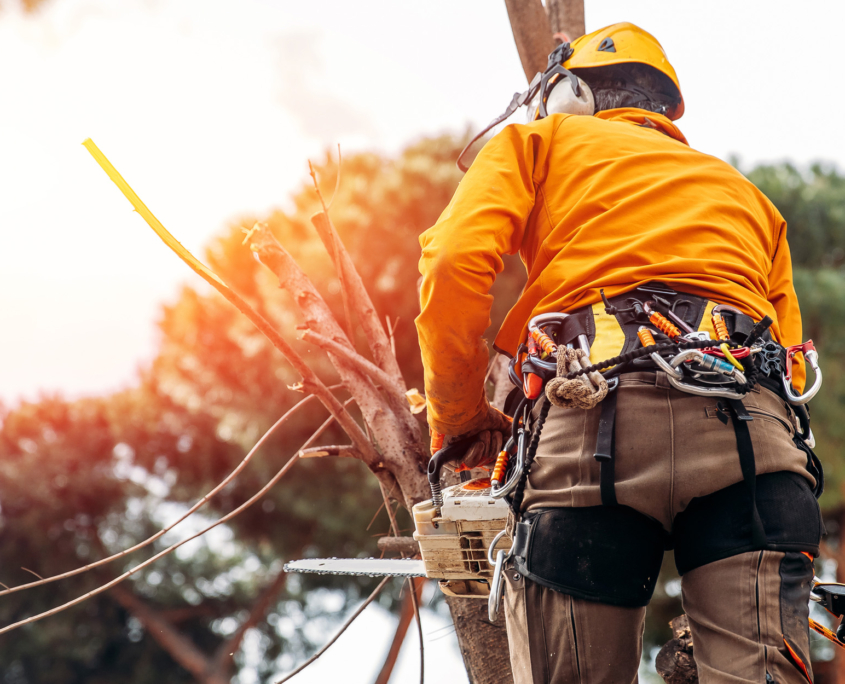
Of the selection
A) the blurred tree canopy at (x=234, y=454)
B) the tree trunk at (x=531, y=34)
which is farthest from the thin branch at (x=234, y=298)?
the blurred tree canopy at (x=234, y=454)

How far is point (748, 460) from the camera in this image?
1096 mm

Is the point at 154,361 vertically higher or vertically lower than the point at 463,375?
lower

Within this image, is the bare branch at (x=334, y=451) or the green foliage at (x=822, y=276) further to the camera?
the green foliage at (x=822, y=276)

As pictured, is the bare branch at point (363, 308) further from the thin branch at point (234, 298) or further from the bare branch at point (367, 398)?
the thin branch at point (234, 298)

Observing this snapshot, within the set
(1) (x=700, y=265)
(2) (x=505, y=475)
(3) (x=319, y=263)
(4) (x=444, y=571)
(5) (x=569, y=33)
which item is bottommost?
(3) (x=319, y=263)

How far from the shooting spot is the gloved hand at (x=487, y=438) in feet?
5.03

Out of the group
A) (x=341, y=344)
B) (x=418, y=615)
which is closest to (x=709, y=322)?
(x=341, y=344)

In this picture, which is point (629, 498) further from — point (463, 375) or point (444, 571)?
point (444, 571)

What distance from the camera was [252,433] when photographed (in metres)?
7.33

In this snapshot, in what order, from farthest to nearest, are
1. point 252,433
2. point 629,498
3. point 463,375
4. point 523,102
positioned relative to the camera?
point 252,433, point 523,102, point 463,375, point 629,498

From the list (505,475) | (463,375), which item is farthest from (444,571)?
(463,375)

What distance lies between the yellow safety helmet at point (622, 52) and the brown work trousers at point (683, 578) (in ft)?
3.33

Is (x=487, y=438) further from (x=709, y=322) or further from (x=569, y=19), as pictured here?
(x=569, y=19)

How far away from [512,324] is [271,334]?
0.92 metres
